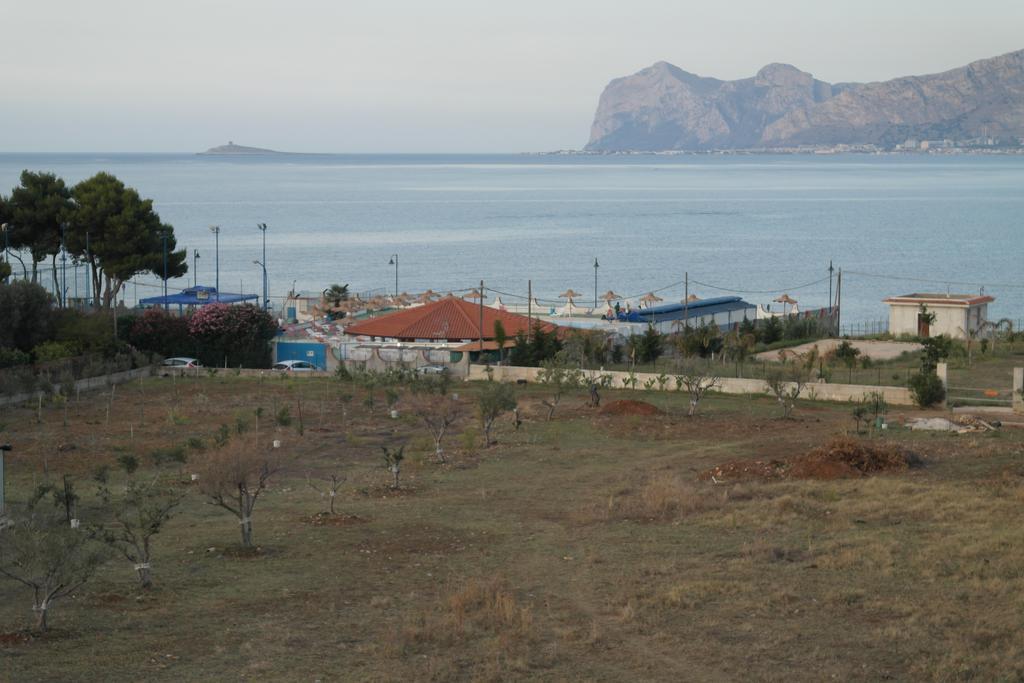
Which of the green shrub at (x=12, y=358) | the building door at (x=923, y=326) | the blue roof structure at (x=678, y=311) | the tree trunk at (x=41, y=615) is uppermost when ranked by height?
the blue roof structure at (x=678, y=311)

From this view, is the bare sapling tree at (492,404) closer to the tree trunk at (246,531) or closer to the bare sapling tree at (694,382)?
the bare sapling tree at (694,382)

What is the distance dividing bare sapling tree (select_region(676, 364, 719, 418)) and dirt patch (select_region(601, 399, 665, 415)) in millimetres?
753

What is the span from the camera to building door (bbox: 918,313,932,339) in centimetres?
4666

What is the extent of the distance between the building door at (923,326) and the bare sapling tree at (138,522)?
1298 inches

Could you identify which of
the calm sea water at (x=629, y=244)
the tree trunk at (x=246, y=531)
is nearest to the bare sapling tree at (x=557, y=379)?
the tree trunk at (x=246, y=531)

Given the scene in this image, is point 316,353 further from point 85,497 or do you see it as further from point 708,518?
point 708,518

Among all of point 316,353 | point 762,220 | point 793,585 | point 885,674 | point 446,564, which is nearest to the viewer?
point 885,674

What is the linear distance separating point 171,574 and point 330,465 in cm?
799

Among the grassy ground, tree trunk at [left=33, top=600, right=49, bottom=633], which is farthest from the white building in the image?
tree trunk at [left=33, top=600, right=49, bottom=633]

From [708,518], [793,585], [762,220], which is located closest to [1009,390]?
[708,518]

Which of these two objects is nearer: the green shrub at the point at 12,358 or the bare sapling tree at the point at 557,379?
the bare sapling tree at the point at 557,379

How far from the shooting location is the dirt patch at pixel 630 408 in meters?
29.0

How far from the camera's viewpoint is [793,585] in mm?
14586

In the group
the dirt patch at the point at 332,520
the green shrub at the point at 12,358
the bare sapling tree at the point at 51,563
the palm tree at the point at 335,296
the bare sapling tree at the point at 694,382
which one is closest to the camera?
the bare sapling tree at the point at 51,563
